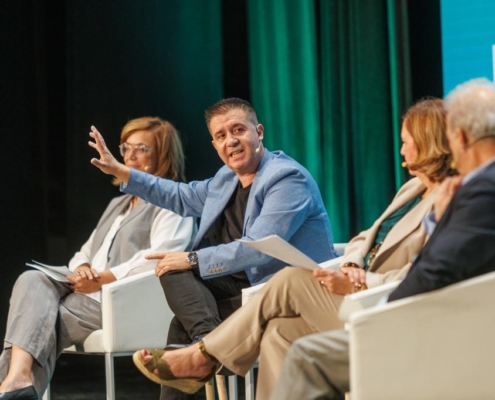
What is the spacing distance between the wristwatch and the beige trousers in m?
0.71

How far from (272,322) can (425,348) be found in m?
0.64

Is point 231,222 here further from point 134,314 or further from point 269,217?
point 134,314

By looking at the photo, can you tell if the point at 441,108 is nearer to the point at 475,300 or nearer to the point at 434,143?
the point at 434,143

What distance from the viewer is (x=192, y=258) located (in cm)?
350

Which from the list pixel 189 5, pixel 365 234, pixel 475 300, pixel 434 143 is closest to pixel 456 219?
pixel 475 300

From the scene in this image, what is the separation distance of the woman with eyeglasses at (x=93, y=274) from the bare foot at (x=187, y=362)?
0.92 meters

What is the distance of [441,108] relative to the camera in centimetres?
287

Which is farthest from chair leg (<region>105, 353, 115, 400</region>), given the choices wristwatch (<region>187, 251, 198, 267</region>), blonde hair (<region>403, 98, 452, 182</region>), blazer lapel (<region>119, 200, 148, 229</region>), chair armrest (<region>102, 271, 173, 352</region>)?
blonde hair (<region>403, 98, 452, 182</region>)

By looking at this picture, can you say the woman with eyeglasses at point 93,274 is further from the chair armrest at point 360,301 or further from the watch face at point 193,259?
the chair armrest at point 360,301

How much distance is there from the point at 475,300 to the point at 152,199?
6.31 ft

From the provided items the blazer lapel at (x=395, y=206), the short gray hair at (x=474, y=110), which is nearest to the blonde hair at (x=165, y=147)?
the blazer lapel at (x=395, y=206)

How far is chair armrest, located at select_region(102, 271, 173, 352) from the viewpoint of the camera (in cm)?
371

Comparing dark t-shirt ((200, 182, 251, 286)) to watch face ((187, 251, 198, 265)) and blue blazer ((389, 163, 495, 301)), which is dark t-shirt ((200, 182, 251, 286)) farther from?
blue blazer ((389, 163, 495, 301))

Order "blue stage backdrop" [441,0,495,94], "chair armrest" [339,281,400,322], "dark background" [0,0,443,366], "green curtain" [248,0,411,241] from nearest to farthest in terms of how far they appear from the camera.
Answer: "chair armrest" [339,281,400,322] → "blue stage backdrop" [441,0,495,94] → "green curtain" [248,0,411,241] → "dark background" [0,0,443,366]
